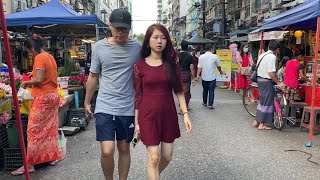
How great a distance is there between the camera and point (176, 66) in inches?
148

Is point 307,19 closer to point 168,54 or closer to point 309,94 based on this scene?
point 309,94

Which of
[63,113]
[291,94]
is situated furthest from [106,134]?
[291,94]

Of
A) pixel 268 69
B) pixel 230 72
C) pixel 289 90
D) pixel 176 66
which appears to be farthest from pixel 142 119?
pixel 230 72

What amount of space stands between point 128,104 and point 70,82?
235 inches

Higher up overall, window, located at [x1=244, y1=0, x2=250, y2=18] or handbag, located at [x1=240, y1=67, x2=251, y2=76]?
window, located at [x1=244, y1=0, x2=250, y2=18]

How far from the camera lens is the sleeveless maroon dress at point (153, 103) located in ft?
11.8

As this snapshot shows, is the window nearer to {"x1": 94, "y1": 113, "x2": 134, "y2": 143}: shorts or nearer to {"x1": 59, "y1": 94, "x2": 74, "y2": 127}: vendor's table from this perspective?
{"x1": 59, "y1": 94, "x2": 74, "y2": 127}: vendor's table

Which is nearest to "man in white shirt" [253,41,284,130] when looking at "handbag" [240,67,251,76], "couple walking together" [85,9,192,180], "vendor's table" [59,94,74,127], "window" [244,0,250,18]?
"vendor's table" [59,94,74,127]

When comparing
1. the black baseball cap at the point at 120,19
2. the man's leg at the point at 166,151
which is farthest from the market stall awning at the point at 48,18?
the man's leg at the point at 166,151

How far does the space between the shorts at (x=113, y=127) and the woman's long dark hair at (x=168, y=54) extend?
599 mm

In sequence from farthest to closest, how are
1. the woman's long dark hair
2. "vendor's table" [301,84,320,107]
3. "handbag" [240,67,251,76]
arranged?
"handbag" [240,67,251,76] → "vendor's table" [301,84,320,107] → the woman's long dark hair

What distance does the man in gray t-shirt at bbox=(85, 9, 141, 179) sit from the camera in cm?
372

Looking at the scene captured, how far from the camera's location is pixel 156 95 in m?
3.60

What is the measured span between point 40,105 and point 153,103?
2048 mm
